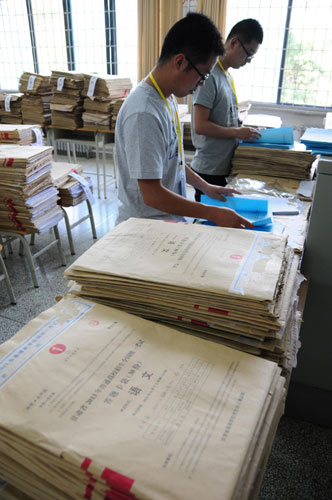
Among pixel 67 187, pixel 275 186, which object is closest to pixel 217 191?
pixel 275 186

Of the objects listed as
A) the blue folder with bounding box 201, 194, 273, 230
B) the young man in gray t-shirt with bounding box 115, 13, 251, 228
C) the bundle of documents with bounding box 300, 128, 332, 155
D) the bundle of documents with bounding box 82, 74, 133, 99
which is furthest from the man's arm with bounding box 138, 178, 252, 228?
the bundle of documents with bounding box 82, 74, 133, 99

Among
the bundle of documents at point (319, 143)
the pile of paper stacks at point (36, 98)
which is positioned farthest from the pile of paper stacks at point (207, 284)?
the pile of paper stacks at point (36, 98)

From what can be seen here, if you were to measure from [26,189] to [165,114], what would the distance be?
4.70 feet

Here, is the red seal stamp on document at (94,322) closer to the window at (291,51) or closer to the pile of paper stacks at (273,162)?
the pile of paper stacks at (273,162)

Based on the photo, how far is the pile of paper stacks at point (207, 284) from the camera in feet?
2.22

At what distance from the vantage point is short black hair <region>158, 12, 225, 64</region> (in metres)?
1.22

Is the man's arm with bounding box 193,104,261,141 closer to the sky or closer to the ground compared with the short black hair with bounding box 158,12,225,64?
closer to the ground

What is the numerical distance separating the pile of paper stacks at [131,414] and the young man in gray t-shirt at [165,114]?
65 cm

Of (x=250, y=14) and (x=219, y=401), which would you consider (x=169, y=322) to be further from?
(x=250, y=14)

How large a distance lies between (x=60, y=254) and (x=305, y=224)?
6.86 ft

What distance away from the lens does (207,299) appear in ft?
2.28

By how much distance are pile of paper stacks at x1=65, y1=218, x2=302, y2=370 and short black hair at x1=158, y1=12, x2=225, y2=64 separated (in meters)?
0.71

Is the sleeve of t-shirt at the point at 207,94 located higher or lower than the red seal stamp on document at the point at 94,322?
higher

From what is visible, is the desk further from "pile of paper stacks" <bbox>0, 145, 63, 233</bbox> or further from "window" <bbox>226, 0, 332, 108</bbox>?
"window" <bbox>226, 0, 332, 108</bbox>
